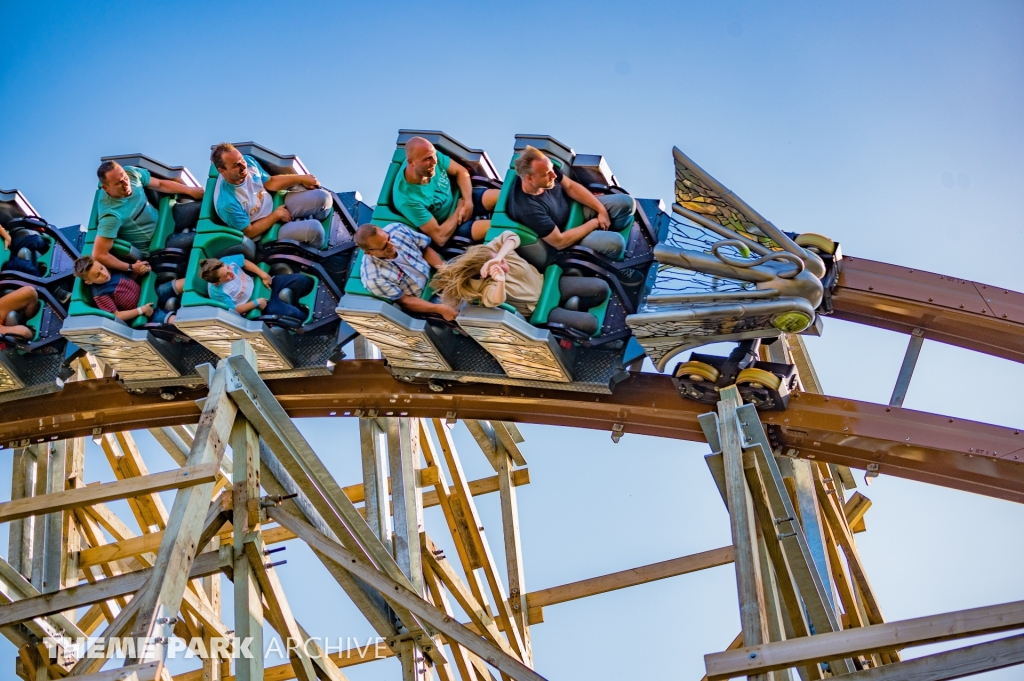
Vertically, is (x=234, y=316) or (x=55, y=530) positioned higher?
(x=234, y=316)

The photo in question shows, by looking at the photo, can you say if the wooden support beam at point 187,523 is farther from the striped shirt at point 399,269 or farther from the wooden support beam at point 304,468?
the striped shirt at point 399,269

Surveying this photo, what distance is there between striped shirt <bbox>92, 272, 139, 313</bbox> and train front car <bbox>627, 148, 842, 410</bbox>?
10.4 ft

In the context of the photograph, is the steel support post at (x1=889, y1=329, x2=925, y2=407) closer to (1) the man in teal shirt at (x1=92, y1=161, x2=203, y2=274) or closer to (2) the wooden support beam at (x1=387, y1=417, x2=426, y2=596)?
(2) the wooden support beam at (x1=387, y1=417, x2=426, y2=596)

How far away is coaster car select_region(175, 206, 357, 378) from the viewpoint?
820cm

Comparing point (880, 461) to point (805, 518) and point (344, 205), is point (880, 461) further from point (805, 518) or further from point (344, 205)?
point (344, 205)

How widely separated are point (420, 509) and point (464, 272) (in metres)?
1.92

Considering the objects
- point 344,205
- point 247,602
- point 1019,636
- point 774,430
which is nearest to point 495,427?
point 344,205

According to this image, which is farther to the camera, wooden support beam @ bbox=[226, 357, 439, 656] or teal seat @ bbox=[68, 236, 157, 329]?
teal seat @ bbox=[68, 236, 157, 329]

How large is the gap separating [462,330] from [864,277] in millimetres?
2187

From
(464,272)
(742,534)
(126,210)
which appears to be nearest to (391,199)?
(464,272)

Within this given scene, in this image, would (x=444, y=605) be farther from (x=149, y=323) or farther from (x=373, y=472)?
(x=149, y=323)

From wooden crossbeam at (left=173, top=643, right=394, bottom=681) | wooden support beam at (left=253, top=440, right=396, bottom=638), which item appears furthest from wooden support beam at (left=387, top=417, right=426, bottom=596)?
wooden crossbeam at (left=173, top=643, right=394, bottom=681)

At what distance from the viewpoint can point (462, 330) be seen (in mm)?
7918

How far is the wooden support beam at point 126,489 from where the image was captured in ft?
20.3
